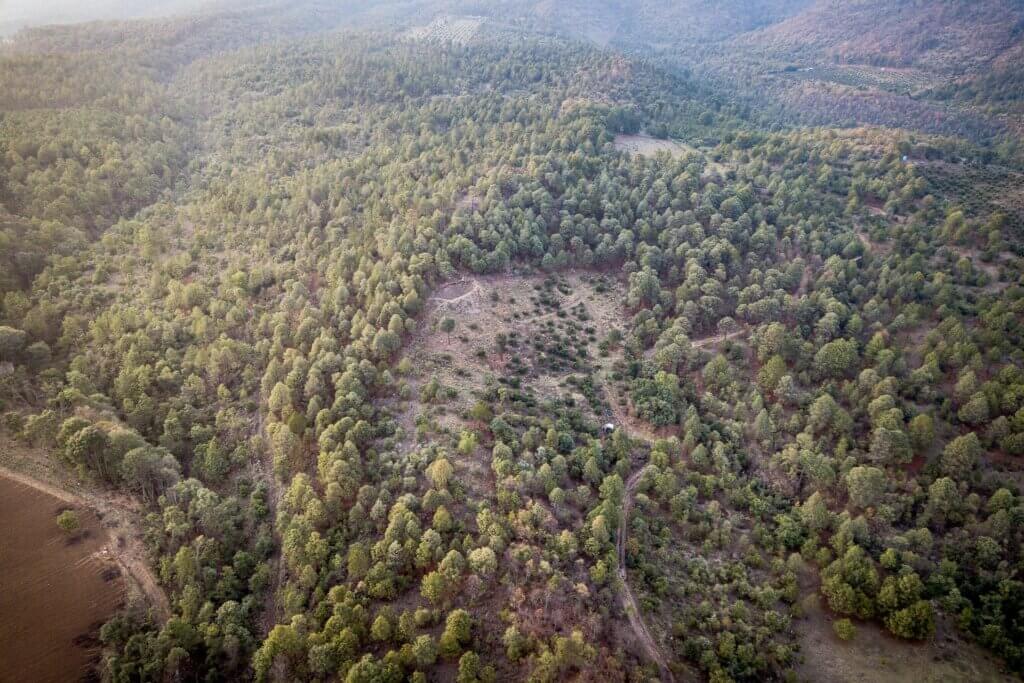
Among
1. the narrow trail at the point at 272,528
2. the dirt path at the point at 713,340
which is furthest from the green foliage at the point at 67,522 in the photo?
the dirt path at the point at 713,340

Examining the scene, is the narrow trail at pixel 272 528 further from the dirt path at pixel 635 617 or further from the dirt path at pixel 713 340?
the dirt path at pixel 713 340

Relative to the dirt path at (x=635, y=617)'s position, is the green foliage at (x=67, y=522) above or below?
above

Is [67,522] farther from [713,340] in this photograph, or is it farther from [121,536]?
[713,340]

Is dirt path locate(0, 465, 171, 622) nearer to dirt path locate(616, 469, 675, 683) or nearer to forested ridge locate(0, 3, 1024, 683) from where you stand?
forested ridge locate(0, 3, 1024, 683)

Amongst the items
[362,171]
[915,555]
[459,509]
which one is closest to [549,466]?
[459,509]

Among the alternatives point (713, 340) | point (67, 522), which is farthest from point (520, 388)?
point (67, 522)
